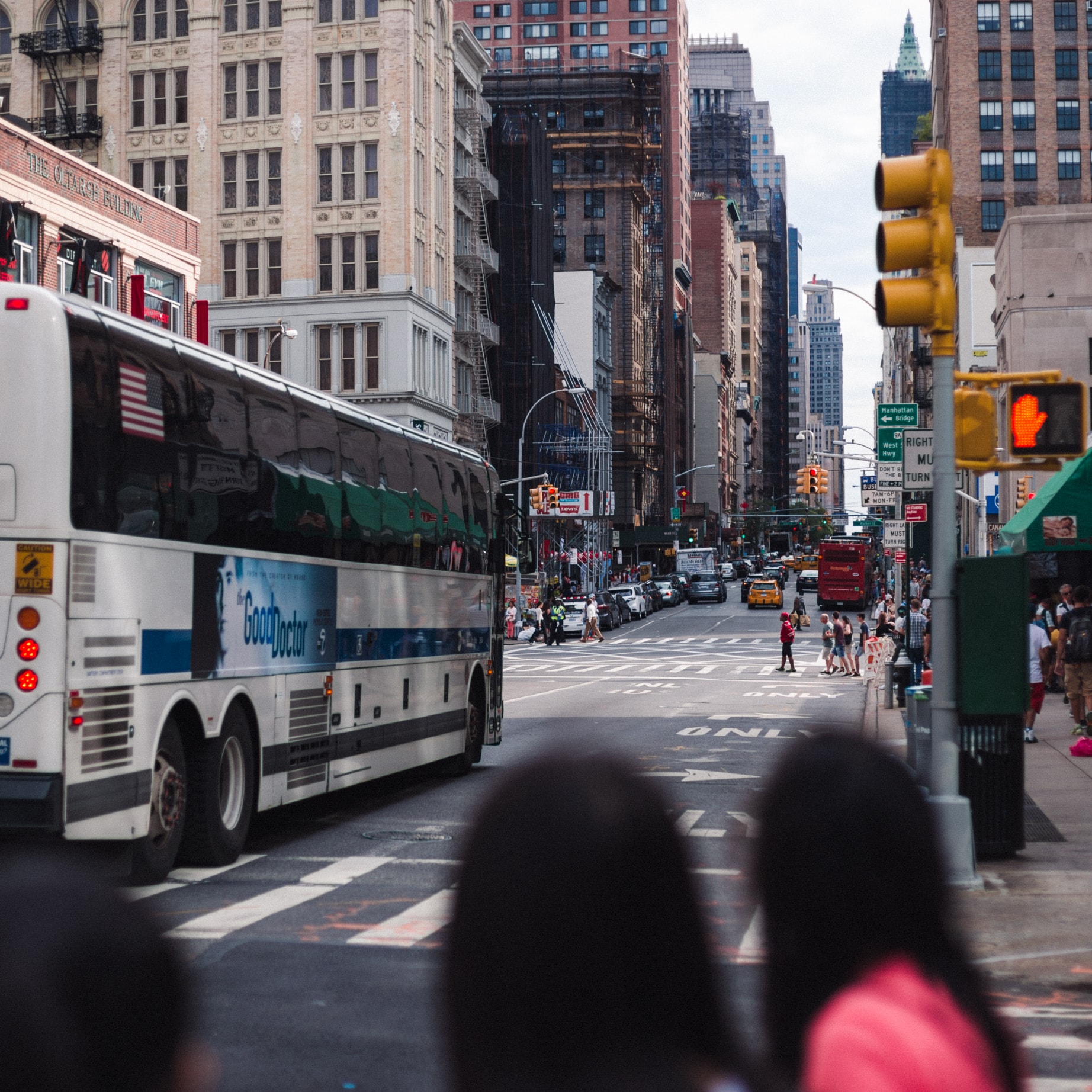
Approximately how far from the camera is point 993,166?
8912 centimetres

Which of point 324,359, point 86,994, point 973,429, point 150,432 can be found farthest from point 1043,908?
Result: point 324,359

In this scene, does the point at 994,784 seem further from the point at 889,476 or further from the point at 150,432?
the point at 889,476

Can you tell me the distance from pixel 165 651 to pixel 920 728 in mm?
6386

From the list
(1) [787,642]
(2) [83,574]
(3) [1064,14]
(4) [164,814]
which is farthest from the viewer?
(3) [1064,14]

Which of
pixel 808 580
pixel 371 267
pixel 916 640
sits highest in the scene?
pixel 371 267

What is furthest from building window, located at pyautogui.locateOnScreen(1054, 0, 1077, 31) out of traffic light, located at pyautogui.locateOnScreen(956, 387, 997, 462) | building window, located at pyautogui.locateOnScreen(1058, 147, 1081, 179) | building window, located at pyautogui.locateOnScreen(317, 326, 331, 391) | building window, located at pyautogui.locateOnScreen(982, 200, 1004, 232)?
traffic light, located at pyautogui.locateOnScreen(956, 387, 997, 462)

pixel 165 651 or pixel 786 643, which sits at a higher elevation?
pixel 165 651

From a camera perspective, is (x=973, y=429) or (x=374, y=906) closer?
(x=374, y=906)

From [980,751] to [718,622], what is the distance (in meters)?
67.2

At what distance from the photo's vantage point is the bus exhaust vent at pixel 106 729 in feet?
33.0

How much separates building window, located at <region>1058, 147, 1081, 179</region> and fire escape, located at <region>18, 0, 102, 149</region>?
177 ft

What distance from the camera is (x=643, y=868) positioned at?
2.10 m

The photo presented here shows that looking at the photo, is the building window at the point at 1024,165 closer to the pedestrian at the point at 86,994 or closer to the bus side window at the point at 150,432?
the bus side window at the point at 150,432

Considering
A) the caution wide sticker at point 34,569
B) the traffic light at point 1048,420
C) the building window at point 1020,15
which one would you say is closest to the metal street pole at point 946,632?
the traffic light at point 1048,420
